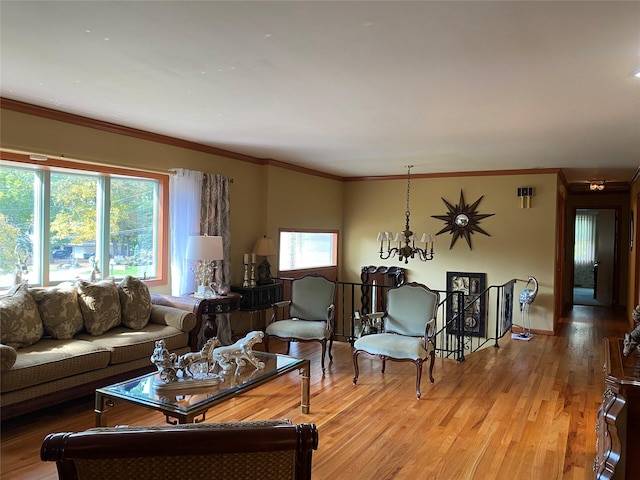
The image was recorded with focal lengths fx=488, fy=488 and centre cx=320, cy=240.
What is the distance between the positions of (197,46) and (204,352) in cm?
191

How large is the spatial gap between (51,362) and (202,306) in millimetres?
1503

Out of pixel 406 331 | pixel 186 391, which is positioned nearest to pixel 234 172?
pixel 406 331

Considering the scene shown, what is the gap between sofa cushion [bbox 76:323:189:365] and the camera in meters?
3.87

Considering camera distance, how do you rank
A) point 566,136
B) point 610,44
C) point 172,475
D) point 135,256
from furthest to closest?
point 135,256 < point 566,136 < point 610,44 < point 172,475

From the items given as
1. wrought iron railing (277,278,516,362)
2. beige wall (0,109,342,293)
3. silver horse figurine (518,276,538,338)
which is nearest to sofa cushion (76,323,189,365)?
beige wall (0,109,342,293)

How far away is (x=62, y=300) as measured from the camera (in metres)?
3.98

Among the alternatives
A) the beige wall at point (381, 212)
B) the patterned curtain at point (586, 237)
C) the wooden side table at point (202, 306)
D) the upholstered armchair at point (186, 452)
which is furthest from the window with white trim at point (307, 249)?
the patterned curtain at point (586, 237)

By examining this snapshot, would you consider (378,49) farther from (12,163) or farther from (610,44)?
(12,163)

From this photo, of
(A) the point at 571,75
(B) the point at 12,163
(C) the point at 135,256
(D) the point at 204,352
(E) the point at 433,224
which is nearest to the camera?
(A) the point at 571,75

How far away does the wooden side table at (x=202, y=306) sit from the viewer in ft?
Result: 15.1

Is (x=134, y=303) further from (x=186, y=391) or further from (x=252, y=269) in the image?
(x=252, y=269)

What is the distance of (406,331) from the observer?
4691mm

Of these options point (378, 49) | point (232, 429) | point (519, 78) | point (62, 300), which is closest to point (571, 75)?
point (519, 78)

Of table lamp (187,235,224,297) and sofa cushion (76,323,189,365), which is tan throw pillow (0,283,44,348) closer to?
sofa cushion (76,323,189,365)
